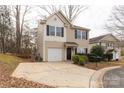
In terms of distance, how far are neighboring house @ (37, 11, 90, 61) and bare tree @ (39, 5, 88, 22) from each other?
0.12 m

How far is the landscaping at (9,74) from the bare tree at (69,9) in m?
1.56

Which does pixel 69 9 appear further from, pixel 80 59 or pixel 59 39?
pixel 80 59

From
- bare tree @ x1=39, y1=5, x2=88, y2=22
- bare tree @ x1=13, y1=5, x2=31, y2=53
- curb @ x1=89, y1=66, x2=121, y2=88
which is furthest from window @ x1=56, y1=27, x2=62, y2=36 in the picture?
curb @ x1=89, y1=66, x2=121, y2=88

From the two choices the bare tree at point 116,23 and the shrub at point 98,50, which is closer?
the bare tree at point 116,23

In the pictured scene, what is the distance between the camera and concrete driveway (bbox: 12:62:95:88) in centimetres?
663

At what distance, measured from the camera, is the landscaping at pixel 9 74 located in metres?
6.40

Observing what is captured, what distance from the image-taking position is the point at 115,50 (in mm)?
6953

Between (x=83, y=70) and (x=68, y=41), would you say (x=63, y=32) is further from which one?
(x=83, y=70)

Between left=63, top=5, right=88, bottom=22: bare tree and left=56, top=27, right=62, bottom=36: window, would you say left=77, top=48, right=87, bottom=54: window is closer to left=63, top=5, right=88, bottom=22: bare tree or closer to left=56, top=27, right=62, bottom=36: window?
left=56, top=27, right=62, bottom=36: window

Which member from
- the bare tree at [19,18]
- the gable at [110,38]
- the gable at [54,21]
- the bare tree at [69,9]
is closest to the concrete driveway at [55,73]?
the bare tree at [19,18]

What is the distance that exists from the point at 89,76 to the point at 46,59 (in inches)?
51.8

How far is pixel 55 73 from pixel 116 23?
7.01 feet

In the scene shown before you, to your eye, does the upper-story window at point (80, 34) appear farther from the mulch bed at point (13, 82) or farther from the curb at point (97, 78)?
the mulch bed at point (13, 82)
